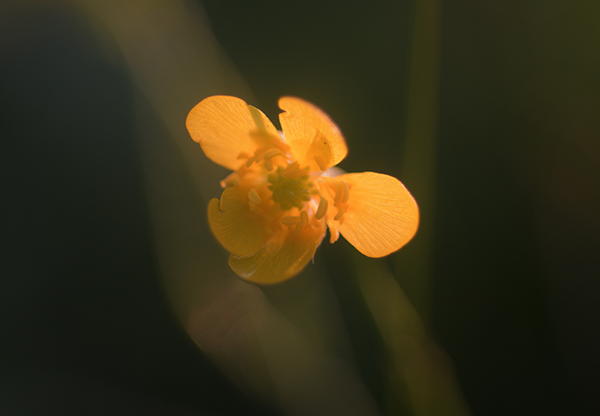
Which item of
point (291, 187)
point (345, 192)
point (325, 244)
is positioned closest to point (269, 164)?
point (291, 187)

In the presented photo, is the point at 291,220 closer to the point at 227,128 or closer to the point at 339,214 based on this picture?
the point at 339,214

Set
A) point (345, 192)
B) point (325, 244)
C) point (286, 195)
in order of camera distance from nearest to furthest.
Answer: point (345, 192) → point (286, 195) → point (325, 244)

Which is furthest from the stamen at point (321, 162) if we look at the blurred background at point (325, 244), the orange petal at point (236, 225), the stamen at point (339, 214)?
the blurred background at point (325, 244)

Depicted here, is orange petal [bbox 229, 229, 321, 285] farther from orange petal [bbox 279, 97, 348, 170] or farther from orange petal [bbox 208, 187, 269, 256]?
orange petal [bbox 279, 97, 348, 170]

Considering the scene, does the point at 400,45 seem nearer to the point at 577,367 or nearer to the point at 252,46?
the point at 252,46

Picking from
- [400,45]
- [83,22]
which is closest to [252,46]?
[400,45]

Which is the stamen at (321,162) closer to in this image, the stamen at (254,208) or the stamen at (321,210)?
the stamen at (321,210)
